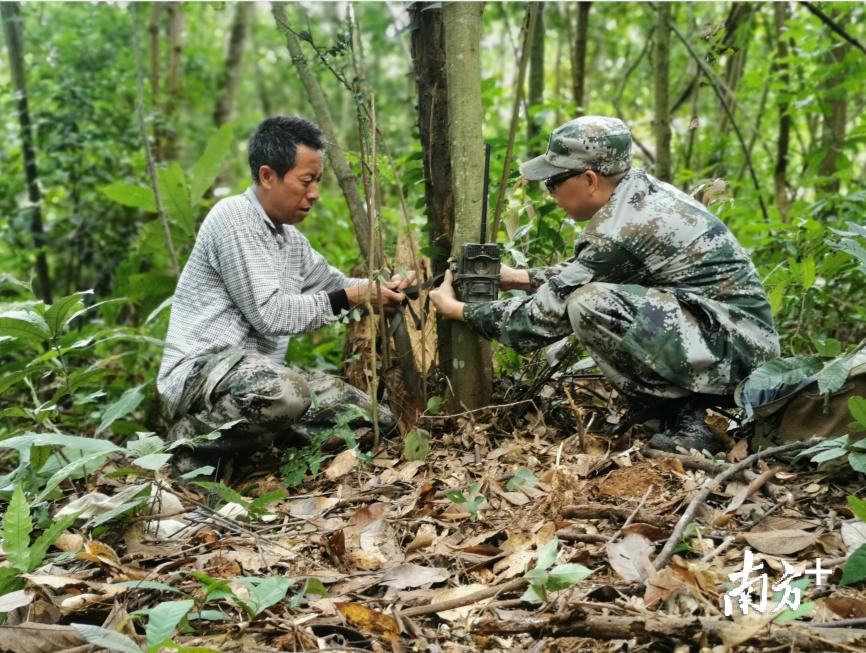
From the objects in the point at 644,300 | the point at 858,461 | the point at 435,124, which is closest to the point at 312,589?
the point at 858,461

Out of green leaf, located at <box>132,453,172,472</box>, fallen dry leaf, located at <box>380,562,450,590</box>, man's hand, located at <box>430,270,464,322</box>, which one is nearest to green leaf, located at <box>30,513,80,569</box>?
green leaf, located at <box>132,453,172,472</box>

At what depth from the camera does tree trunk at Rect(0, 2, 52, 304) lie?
240 inches

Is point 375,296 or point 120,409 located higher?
point 375,296

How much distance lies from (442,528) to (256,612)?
0.85 meters

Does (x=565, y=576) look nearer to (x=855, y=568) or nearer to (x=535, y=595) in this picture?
(x=535, y=595)

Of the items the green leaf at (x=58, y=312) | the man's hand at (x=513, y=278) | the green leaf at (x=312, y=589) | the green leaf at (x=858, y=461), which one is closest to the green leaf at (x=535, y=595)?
the green leaf at (x=312, y=589)

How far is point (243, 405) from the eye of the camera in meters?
3.52

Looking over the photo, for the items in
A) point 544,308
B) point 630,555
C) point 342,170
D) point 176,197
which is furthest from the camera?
point 176,197

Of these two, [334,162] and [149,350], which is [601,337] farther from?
[149,350]

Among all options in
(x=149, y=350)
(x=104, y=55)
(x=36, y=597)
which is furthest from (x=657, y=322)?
(x=104, y=55)

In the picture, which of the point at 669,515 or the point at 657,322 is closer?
the point at 669,515

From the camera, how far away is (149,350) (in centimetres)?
558

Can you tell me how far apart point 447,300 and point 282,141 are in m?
1.14

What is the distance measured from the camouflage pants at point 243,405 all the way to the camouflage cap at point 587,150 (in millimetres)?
1377
